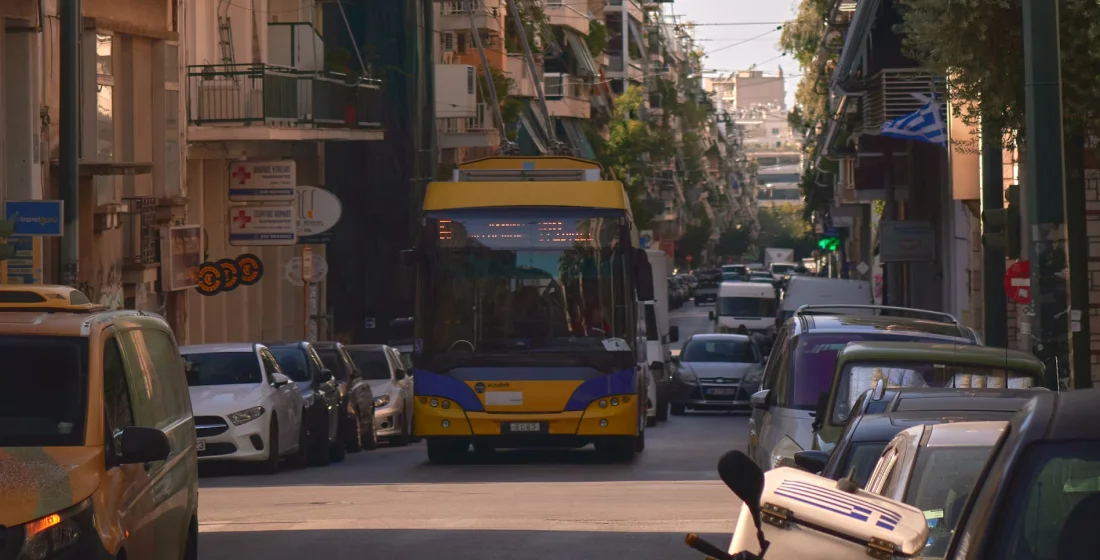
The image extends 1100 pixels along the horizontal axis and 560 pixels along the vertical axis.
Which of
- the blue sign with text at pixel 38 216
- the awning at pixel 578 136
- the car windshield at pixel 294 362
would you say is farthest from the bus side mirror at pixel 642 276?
the awning at pixel 578 136

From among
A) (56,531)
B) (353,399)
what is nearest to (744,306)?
(353,399)

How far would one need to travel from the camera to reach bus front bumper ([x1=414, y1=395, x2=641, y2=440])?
1945 centimetres

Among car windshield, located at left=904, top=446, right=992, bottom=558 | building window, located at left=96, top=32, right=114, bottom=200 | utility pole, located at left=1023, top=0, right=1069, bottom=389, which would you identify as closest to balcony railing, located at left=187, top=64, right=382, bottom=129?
building window, located at left=96, top=32, right=114, bottom=200

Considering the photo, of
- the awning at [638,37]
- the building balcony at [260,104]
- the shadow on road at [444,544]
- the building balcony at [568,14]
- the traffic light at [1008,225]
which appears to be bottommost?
the shadow on road at [444,544]

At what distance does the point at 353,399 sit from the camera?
2419cm

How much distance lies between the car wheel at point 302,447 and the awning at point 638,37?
86211mm

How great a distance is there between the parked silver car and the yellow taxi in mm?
17942

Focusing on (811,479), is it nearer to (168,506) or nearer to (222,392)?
(168,506)

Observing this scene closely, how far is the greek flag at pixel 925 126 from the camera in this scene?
27953 millimetres

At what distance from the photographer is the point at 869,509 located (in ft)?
13.8

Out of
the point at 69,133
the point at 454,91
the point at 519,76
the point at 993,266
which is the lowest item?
the point at 993,266

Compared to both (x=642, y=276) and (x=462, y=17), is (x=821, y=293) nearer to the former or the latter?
(x=462, y=17)

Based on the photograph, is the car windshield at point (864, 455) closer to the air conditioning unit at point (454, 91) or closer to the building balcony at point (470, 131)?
the air conditioning unit at point (454, 91)

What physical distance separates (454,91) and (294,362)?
2606 centimetres
